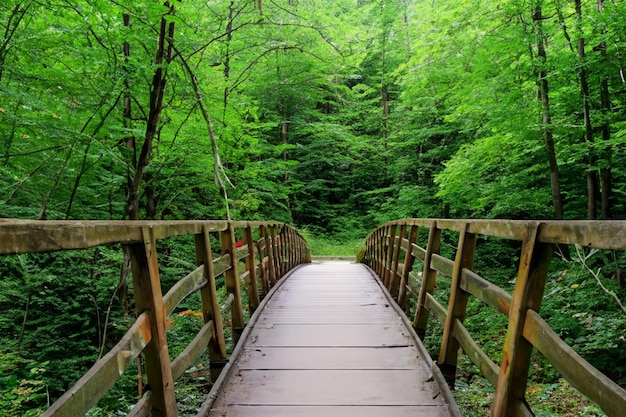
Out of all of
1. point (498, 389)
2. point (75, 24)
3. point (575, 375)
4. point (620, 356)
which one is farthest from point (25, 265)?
point (620, 356)

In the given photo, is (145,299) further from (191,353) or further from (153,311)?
(191,353)

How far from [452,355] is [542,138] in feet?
22.8

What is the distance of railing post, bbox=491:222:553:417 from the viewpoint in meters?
1.75

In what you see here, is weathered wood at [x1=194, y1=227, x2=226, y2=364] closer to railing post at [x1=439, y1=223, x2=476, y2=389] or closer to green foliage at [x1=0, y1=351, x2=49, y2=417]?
railing post at [x1=439, y1=223, x2=476, y2=389]

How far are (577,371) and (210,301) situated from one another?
7.86 feet

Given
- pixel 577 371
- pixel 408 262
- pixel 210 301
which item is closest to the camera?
pixel 577 371

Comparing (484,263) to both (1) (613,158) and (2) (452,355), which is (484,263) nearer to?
(1) (613,158)

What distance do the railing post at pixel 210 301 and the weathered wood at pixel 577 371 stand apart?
2.12m

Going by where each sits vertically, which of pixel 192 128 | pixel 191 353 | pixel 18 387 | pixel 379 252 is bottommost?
pixel 18 387

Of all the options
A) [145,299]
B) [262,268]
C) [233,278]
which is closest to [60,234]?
[145,299]

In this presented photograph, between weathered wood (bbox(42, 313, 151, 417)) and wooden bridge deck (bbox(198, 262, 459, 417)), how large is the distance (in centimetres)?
83

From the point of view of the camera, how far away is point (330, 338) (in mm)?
3857

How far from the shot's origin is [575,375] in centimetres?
146

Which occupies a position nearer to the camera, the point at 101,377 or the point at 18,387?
the point at 101,377
